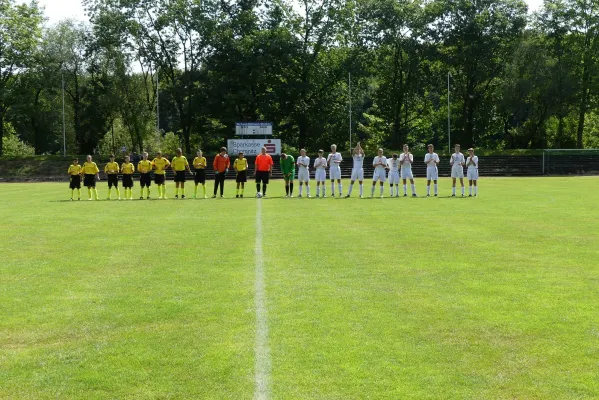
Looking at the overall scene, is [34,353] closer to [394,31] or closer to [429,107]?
[394,31]

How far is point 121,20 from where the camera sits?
69062 mm

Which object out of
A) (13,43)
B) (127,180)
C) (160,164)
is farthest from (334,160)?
(13,43)

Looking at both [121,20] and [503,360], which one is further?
[121,20]

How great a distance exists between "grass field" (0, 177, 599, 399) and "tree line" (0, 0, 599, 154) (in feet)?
177

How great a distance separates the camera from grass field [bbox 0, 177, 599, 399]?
525 cm

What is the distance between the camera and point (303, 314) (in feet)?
24.1

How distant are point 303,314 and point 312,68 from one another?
64.0 meters

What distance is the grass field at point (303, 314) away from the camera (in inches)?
207

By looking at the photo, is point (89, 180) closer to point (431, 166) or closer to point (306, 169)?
point (306, 169)

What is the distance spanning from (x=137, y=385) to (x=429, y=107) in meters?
74.3

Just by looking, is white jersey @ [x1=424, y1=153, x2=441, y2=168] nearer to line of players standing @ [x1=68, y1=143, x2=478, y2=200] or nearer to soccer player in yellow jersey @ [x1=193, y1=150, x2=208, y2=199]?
line of players standing @ [x1=68, y1=143, x2=478, y2=200]

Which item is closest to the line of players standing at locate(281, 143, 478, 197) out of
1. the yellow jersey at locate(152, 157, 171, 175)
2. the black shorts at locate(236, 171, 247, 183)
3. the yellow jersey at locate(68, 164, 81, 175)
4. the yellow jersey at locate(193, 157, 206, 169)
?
Answer: the black shorts at locate(236, 171, 247, 183)

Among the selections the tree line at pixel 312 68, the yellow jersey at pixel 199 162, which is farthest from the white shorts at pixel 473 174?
the tree line at pixel 312 68

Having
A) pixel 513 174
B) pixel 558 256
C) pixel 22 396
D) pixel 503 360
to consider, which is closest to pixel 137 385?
pixel 22 396
